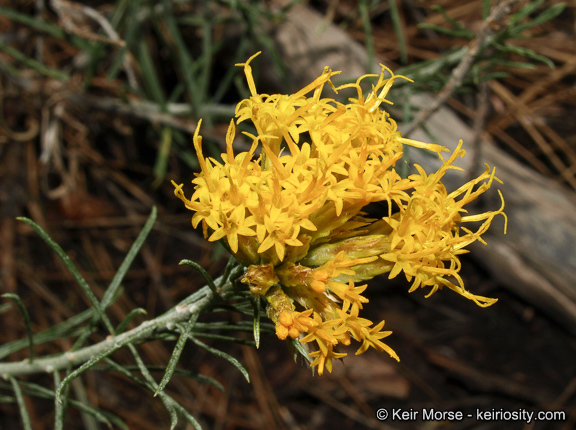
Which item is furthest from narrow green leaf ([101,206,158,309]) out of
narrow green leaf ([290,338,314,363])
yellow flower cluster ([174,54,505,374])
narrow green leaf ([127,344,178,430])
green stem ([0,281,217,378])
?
narrow green leaf ([290,338,314,363])

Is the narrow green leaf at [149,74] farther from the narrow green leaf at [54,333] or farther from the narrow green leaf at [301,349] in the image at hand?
the narrow green leaf at [301,349]

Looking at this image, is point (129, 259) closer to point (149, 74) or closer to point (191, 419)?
point (191, 419)

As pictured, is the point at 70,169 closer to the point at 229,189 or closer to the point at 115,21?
the point at 115,21

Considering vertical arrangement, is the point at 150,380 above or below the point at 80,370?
below

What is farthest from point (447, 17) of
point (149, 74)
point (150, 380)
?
point (150, 380)

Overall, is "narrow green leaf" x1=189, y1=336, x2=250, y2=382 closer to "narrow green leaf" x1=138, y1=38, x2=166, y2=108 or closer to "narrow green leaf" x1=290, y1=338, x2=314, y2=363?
"narrow green leaf" x1=290, y1=338, x2=314, y2=363

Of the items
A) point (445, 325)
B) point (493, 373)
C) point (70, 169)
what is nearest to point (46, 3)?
point (70, 169)

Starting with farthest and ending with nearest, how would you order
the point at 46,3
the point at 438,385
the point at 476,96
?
the point at 476,96 < the point at 438,385 < the point at 46,3
